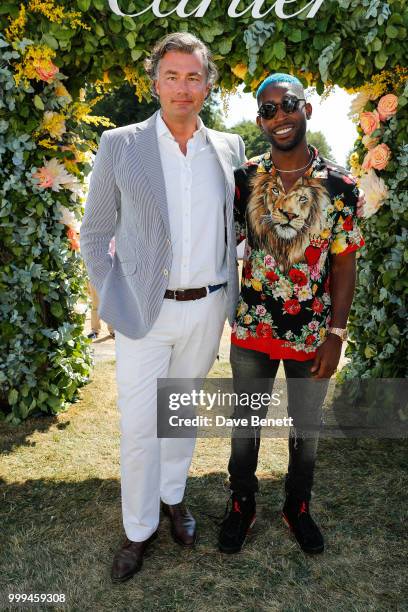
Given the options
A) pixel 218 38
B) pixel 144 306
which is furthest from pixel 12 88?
pixel 144 306

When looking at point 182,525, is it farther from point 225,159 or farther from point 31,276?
point 31,276

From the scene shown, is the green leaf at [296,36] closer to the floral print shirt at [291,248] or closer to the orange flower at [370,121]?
the orange flower at [370,121]

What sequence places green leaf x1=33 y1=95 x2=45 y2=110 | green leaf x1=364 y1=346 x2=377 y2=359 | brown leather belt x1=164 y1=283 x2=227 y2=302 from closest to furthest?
brown leather belt x1=164 y1=283 x2=227 y2=302
green leaf x1=33 y1=95 x2=45 y2=110
green leaf x1=364 y1=346 x2=377 y2=359

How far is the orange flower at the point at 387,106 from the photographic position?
374 centimetres

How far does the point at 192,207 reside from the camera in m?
2.47

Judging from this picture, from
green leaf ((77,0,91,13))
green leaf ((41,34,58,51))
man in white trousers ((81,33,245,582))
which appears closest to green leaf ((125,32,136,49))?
green leaf ((77,0,91,13))

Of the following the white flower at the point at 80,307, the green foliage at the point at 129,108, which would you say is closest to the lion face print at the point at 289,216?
the white flower at the point at 80,307

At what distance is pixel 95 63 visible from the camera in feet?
12.3

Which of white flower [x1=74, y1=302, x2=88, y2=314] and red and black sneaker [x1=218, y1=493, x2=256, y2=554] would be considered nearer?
red and black sneaker [x1=218, y1=493, x2=256, y2=554]

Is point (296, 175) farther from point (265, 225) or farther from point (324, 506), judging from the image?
point (324, 506)

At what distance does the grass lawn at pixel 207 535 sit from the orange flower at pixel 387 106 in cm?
222

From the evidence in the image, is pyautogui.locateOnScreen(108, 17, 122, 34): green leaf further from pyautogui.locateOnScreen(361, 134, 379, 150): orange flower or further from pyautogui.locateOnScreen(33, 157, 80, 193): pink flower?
pyautogui.locateOnScreen(361, 134, 379, 150): orange flower

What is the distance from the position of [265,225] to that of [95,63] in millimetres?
1980

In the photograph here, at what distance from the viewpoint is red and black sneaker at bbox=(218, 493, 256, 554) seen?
2.78 metres
